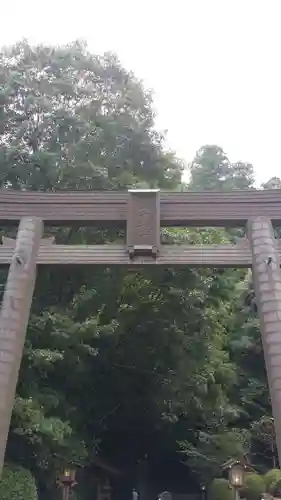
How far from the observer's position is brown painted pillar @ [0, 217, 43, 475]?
8023 mm

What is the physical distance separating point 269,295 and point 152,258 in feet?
6.12

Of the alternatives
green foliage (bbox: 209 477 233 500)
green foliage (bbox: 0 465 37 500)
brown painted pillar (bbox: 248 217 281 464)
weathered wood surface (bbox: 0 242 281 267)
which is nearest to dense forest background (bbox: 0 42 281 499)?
green foliage (bbox: 209 477 233 500)

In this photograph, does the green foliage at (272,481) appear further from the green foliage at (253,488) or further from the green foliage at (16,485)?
the green foliage at (16,485)

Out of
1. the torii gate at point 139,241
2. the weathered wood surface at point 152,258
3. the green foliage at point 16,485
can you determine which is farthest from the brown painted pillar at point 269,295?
the green foliage at point 16,485

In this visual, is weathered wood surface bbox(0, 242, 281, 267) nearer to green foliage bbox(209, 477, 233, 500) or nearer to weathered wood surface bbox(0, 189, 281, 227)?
weathered wood surface bbox(0, 189, 281, 227)

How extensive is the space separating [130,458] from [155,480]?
1.45 meters

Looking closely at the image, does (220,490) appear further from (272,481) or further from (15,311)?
(15,311)

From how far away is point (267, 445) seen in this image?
65.4ft

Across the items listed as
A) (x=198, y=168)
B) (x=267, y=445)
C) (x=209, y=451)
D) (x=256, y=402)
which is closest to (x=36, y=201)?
(x=209, y=451)

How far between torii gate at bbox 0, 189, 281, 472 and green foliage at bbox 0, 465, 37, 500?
10.9 ft

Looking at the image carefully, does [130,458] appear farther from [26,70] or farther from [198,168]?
[198,168]

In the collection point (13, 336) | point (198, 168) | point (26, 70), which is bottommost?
point (13, 336)

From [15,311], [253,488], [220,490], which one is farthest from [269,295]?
[220,490]

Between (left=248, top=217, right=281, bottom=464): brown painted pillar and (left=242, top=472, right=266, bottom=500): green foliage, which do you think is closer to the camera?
(left=248, top=217, right=281, bottom=464): brown painted pillar
